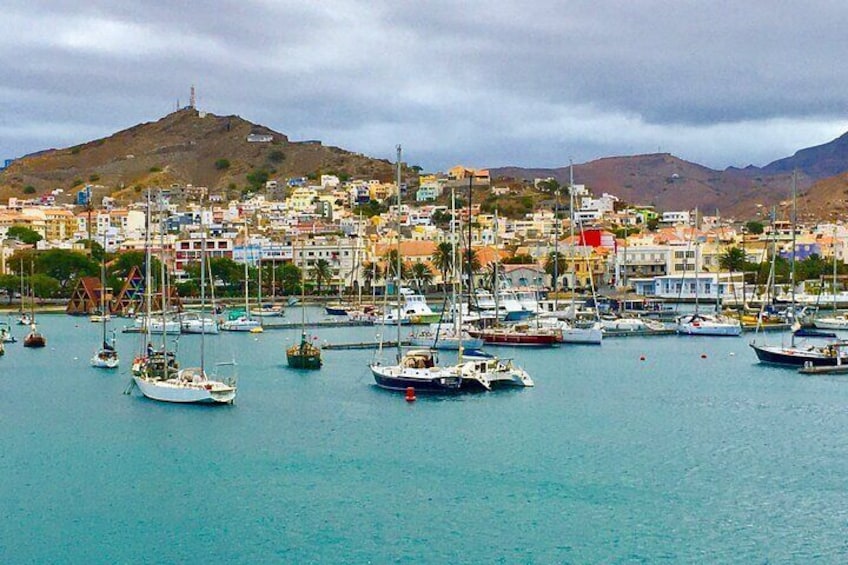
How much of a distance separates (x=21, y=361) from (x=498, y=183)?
434 ft

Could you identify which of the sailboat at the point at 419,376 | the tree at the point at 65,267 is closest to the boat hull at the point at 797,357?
the sailboat at the point at 419,376

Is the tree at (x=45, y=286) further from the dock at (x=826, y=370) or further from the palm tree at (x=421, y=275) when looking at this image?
the dock at (x=826, y=370)

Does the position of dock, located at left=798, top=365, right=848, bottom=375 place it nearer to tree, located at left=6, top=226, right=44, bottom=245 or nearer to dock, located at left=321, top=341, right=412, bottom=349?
dock, located at left=321, top=341, right=412, bottom=349

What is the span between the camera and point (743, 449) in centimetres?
2773

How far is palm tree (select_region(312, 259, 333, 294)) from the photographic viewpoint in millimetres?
99125

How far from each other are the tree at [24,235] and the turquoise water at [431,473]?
88645 millimetres

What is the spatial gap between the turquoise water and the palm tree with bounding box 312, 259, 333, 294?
58970 mm

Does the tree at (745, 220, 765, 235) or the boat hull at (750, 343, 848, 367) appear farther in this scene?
the tree at (745, 220, 765, 235)

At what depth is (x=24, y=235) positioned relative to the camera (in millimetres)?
126000

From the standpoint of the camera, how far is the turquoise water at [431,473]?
20266mm

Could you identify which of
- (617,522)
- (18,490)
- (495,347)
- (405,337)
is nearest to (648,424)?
(617,522)

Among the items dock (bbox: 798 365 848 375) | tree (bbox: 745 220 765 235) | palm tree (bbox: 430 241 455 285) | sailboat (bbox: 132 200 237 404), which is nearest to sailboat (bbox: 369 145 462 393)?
sailboat (bbox: 132 200 237 404)

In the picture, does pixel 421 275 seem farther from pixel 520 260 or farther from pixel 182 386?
pixel 182 386

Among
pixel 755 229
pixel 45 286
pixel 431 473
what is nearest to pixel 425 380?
pixel 431 473
